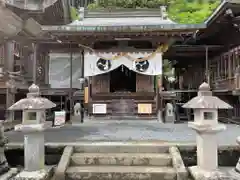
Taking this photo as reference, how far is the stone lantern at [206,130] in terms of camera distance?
4.54 m

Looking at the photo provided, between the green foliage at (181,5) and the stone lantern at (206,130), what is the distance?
13.7 meters

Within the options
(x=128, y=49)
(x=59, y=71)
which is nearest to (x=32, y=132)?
(x=128, y=49)

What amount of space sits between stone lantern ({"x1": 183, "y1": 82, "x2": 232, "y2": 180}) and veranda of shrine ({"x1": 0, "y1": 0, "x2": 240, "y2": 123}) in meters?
5.46

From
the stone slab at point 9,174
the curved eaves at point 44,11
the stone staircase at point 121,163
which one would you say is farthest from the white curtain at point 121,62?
the stone slab at point 9,174

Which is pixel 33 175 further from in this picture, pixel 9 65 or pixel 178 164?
pixel 9 65

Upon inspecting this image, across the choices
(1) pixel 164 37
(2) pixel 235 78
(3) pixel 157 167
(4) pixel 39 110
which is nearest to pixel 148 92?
(1) pixel 164 37

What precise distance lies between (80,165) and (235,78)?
7.87 m

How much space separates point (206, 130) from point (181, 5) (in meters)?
17.8

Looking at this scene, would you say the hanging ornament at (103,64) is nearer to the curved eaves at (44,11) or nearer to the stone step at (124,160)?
the curved eaves at (44,11)

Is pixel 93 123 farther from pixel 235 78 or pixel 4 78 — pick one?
pixel 235 78

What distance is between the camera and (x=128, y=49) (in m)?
10.6

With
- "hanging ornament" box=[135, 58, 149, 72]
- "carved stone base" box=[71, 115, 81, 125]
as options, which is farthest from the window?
"carved stone base" box=[71, 115, 81, 125]

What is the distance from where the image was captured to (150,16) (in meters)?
12.6

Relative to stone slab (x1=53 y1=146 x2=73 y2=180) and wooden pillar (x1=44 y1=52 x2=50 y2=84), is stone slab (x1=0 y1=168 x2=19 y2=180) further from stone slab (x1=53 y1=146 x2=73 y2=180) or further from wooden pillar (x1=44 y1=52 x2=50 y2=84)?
wooden pillar (x1=44 y1=52 x2=50 y2=84)
